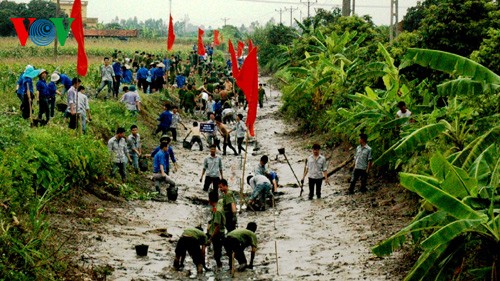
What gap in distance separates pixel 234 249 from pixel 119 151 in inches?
243

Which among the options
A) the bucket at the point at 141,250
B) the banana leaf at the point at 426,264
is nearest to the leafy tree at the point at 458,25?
the bucket at the point at 141,250

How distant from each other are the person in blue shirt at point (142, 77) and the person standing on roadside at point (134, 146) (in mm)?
12997

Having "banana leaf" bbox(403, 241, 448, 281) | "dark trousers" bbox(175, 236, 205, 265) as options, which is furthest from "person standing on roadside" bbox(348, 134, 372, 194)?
"banana leaf" bbox(403, 241, 448, 281)

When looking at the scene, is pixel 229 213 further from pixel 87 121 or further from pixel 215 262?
pixel 87 121

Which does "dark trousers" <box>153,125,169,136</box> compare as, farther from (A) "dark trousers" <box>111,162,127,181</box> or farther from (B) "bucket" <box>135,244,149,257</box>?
(B) "bucket" <box>135,244,149,257</box>

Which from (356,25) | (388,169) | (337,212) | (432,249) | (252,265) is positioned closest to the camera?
(432,249)

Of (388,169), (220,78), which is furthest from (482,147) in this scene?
(220,78)

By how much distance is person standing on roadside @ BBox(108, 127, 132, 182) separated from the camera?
18.6m

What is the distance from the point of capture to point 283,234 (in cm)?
1667

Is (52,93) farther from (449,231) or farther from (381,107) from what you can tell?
(449,231)

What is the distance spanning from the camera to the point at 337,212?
18.0 metres

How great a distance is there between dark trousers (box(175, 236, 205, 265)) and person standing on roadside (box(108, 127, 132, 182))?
18.3ft

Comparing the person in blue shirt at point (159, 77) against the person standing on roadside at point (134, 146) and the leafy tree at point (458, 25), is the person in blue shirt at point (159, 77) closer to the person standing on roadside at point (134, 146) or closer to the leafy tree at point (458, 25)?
the person standing on roadside at point (134, 146)

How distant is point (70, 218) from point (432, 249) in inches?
300
